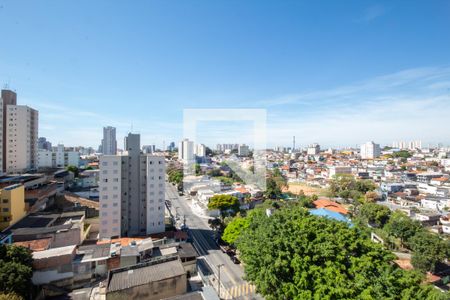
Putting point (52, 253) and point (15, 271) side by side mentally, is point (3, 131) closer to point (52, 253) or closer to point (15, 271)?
point (52, 253)

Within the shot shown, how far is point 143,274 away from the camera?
6.35m

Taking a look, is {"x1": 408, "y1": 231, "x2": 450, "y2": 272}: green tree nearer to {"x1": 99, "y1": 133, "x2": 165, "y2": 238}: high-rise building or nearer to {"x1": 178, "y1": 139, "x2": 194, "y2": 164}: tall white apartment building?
{"x1": 99, "y1": 133, "x2": 165, "y2": 238}: high-rise building

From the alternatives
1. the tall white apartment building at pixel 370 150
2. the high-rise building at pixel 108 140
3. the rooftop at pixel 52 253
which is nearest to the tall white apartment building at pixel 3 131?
the rooftop at pixel 52 253

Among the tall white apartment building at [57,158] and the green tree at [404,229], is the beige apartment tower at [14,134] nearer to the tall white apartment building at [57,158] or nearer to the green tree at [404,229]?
the tall white apartment building at [57,158]

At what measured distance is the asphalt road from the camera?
7.25 m

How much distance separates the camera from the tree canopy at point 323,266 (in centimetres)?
427

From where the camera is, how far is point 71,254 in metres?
6.95

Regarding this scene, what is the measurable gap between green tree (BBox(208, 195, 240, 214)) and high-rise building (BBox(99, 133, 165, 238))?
12.9ft

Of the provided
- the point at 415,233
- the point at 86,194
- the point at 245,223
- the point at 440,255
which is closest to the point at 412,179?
the point at 415,233

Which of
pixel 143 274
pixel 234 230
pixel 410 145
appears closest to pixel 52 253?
pixel 143 274

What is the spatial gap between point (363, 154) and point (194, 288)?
56.2 m

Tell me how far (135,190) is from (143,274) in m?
5.45

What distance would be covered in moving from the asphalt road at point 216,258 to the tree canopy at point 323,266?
1.95 metres

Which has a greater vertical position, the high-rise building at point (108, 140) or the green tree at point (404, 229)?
the high-rise building at point (108, 140)
